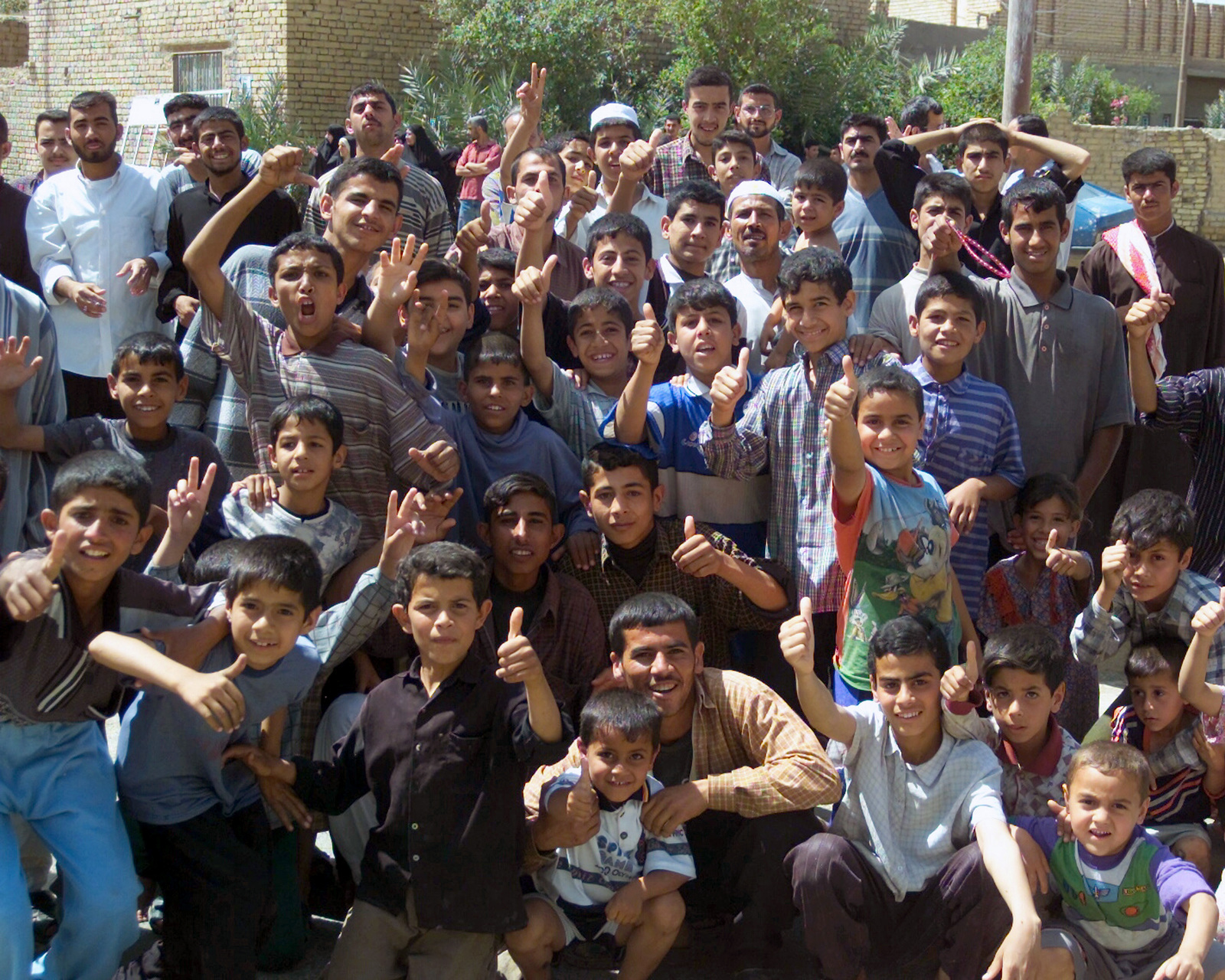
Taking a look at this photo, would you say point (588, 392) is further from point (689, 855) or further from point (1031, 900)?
point (1031, 900)

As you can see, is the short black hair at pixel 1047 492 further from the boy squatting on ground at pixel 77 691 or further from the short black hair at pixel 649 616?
the boy squatting on ground at pixel 77 691

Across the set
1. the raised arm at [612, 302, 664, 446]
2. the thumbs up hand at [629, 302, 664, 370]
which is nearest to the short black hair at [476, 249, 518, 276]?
the raised arm at [612, 302, 664, 446]

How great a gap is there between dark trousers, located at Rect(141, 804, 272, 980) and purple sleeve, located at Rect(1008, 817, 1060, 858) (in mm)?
1892

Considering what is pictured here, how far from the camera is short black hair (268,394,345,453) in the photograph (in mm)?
3738

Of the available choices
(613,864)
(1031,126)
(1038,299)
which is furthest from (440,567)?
(1031,126)

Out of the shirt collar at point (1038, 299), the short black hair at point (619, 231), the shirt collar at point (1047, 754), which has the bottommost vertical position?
the shirt collar at point (1047, 754)

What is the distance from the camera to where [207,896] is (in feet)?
10.3

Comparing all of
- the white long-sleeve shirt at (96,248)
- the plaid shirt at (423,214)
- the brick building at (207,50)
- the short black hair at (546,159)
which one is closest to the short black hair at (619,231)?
the short black hair at (546,159)

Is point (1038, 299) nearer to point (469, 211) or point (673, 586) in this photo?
point (673, 586)

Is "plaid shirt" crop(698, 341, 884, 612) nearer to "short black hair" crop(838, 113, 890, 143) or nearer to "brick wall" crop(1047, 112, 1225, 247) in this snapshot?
"short black hair" crop(838, 113, 890, 143)

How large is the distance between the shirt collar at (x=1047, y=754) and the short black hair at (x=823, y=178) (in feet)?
8.22

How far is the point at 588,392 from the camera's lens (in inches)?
178

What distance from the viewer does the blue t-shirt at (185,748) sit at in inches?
128

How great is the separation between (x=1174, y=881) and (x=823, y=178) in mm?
3077
